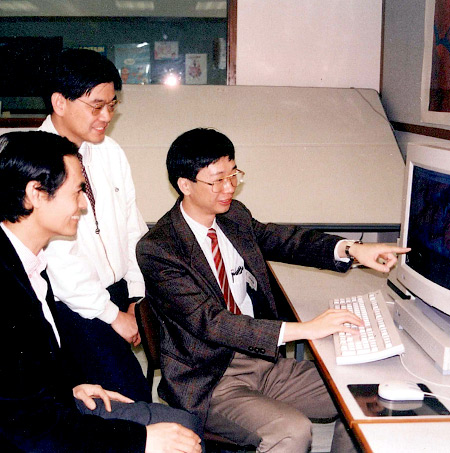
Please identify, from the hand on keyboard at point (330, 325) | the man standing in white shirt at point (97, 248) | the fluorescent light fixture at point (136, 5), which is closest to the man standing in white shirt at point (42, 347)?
the man standing in white shirt at point (97, 248)

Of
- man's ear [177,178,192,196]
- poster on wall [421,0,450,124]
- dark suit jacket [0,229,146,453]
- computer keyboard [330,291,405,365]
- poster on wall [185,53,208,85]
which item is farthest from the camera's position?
poster on wall [185,53,208,85]

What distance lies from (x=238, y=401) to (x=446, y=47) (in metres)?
1.94

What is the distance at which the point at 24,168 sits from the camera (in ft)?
3.89

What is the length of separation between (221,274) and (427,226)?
26.3 inches

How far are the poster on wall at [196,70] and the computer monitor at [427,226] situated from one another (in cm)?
258

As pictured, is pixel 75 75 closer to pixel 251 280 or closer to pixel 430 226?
pixel 251 280

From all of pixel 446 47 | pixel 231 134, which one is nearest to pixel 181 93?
pixel 231 134

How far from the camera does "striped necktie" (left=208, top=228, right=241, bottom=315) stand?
1.78 metres

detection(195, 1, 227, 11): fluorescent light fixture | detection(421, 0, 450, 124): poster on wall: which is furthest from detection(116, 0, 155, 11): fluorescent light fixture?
detection(421, 0, 450, 124): poster on wall

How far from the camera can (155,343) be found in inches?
67.7

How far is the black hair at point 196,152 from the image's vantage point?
1732 mm

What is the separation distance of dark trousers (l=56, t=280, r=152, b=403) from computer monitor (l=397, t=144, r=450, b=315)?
2.87 ft

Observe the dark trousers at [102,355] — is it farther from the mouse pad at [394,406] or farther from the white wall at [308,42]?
the white wall at [308,42]

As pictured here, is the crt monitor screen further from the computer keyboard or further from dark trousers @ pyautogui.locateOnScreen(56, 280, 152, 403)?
dark trousers @ pyautogui.locateOnScreen(56, 280, 152, 403)
